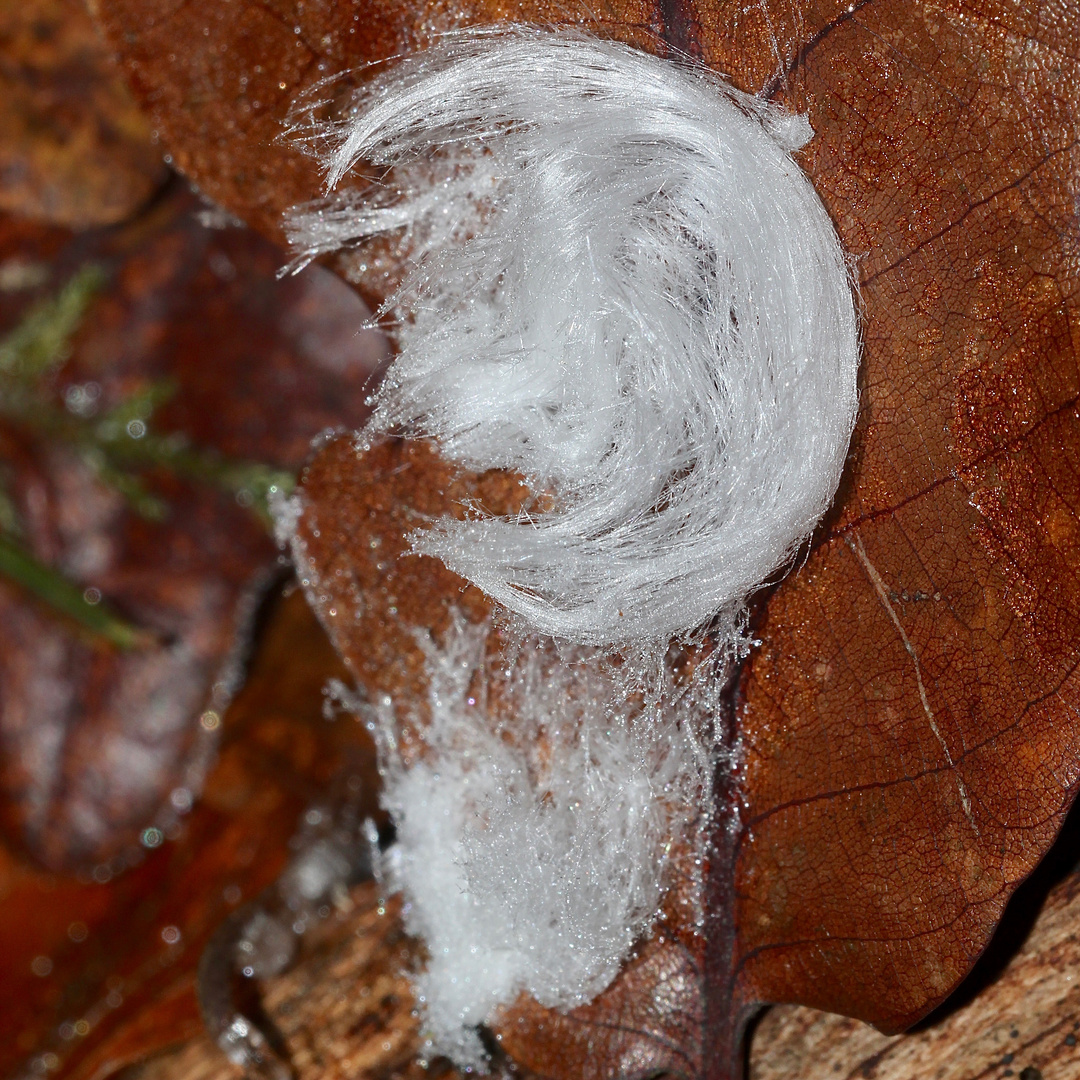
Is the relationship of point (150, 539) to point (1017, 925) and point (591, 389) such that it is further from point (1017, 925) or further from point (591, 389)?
point (1017, 925)

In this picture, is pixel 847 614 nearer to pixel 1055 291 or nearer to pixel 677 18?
pixel 1055 291

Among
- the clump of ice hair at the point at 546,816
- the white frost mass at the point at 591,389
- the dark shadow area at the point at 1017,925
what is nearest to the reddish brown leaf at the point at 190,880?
the clump of ice hair at the point at 546,816

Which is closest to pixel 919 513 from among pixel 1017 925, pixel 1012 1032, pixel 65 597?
pixel 1017 925

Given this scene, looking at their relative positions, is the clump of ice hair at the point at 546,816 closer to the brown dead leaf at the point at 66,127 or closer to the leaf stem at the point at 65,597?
the leaf stem at the point at 65,597

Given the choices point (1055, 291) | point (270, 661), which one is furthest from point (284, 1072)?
point (1055, 291)

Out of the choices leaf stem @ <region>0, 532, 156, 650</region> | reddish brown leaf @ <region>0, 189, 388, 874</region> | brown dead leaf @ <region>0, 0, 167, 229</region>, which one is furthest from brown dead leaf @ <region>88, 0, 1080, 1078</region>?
leaf stem @ <region>0, 532, 156, 650</region>
